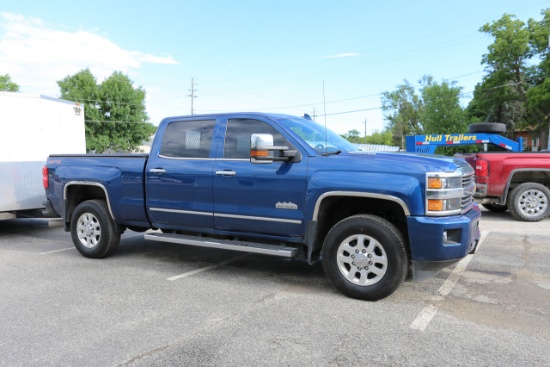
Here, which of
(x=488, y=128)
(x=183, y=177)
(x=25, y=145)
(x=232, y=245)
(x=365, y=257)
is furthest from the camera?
(x=488, y=128)

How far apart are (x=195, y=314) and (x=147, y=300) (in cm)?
70

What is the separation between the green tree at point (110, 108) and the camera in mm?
45728

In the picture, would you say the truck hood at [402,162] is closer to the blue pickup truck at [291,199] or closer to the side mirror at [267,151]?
the blue pickup truck at [291,199]

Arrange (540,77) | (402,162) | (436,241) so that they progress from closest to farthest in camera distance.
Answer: (436,241)
(402,162)
(540,77)

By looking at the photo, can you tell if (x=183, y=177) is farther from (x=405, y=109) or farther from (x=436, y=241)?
(x=405, y=109)

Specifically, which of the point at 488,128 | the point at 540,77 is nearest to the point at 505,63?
the point at 540,77

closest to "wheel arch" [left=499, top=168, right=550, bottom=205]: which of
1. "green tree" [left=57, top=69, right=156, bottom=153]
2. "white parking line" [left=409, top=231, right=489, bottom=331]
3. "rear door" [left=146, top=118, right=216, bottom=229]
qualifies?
"white parking line" [left=409, top=231, right=489, bottom=331]

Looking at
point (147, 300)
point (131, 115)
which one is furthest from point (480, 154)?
point (131, 115)

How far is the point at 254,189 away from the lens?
480 cm

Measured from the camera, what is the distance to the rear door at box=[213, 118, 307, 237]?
15.1ft

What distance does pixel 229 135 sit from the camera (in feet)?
17.0

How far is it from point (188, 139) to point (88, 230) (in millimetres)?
2163

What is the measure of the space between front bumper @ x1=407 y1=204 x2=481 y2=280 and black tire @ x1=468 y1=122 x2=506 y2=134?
11.7m

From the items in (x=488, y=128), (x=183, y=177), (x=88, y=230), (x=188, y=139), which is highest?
(x=488, y=128)
